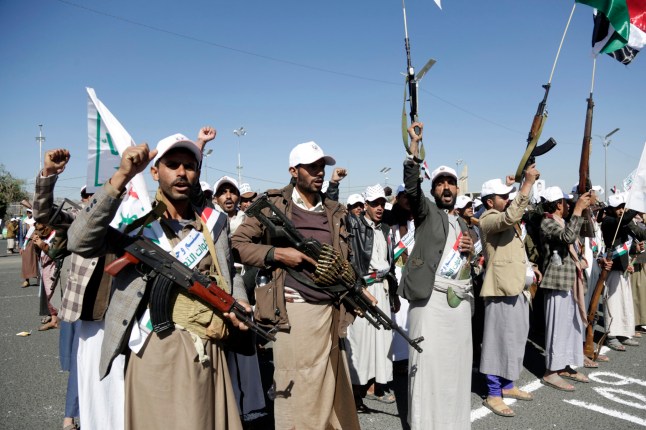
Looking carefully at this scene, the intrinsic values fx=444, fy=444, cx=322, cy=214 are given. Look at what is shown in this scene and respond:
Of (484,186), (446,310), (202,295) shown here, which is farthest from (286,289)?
(484,186)

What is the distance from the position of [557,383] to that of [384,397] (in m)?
2.03

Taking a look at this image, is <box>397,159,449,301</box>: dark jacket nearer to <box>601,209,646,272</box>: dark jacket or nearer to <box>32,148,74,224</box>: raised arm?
<box>32,148,74,224</box>: raised arm

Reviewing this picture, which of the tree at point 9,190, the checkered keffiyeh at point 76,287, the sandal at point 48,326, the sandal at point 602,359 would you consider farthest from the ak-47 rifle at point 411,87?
the tree at point 9,190

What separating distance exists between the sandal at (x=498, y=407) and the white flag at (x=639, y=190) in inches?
103

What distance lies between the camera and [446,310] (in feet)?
11.4

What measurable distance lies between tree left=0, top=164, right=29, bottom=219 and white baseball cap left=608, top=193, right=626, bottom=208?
48407 millimetres

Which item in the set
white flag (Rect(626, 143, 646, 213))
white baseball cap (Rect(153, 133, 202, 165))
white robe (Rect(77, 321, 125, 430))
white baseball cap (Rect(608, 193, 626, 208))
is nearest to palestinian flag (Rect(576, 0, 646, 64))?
white flag (Rect(626, 143, 646, 213))

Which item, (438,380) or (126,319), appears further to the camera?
(438,380)

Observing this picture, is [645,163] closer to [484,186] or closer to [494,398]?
[484,186]

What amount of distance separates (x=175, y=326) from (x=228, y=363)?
0.45 meters

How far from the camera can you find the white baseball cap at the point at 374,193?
5.34 meters

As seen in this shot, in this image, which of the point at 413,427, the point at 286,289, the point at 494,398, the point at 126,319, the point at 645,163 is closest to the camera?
the point at 126,319

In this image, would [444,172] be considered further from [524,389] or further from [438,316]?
[524,389]

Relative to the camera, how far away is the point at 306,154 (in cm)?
321
